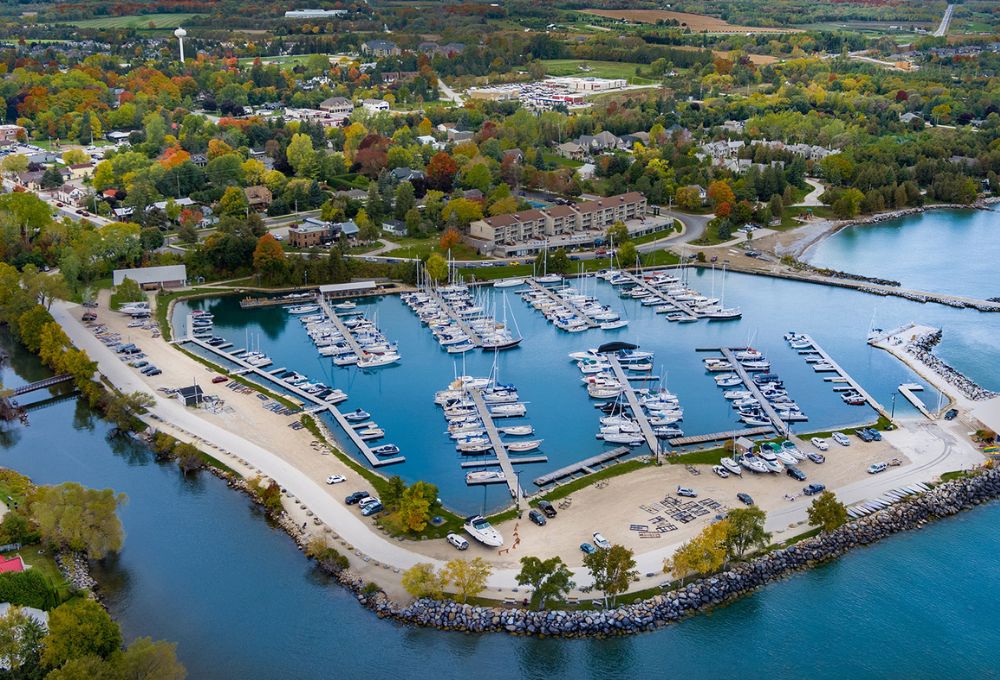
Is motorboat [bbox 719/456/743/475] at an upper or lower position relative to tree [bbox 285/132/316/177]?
lower

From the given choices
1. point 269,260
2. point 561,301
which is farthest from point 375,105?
point 561,301

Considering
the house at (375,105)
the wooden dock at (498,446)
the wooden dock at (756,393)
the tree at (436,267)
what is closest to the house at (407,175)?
the tree at (436,267)

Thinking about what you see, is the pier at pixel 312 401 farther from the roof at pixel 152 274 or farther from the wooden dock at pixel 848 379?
the wooden dock at pixel 848 379

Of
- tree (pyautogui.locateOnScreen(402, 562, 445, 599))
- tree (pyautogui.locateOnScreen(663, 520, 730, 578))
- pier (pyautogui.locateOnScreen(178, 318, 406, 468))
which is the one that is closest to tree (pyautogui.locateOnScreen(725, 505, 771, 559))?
tree (pyautogui.locateOnScreen(663, 520, 730, 578))

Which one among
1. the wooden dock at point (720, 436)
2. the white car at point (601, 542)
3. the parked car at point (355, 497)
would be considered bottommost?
the wooden dock at point (720, 436)

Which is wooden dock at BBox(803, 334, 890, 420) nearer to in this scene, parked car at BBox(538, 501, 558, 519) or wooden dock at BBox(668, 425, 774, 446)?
wooden dock at BBox(668, 425, 774, 446)

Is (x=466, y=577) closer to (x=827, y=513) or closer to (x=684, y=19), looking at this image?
(x=827, y=513)
